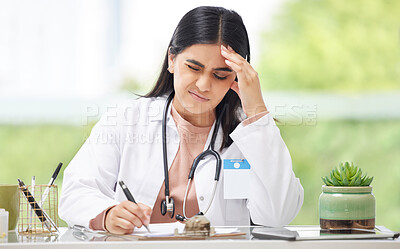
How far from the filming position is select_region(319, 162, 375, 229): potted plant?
1.42 meters

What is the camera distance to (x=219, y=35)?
76.5 inches

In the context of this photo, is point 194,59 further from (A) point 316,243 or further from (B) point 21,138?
(B) point 21,138

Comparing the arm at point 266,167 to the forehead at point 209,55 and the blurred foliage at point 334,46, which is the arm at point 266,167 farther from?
the blurred foliage at point 334,46

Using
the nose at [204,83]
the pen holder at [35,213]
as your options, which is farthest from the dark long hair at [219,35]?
the pen holder at [35,213]

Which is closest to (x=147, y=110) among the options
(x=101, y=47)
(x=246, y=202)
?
(x=246, y=202)

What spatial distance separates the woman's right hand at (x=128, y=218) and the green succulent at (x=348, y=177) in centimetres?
54

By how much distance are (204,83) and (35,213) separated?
78 centimetres

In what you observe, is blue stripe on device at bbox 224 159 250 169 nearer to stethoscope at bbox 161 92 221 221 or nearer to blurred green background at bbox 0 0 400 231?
stethoscope at bbox 161 92 221 221

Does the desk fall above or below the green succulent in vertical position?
below

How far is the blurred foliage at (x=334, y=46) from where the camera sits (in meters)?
4.12

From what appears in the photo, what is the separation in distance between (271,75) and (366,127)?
2.92 ft

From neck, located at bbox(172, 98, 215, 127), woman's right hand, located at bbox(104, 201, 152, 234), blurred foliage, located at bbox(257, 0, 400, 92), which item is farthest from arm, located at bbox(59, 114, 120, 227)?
blurred foliage, located at bbox(257, 0, 400, 92)

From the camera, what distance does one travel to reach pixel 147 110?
85.7 inches

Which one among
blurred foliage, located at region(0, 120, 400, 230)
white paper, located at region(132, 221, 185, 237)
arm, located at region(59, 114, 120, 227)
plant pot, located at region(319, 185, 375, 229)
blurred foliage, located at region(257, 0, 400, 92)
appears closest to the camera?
white paper, located at region(132, 221, 185, 237)
